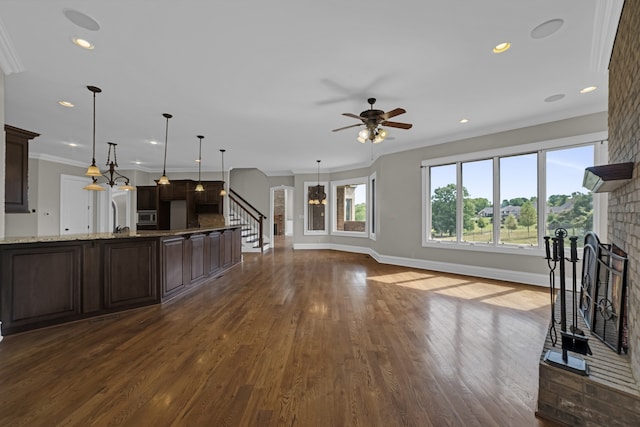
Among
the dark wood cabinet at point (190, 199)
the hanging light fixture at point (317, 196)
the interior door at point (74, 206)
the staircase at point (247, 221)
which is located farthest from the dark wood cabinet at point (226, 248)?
the interior door at point (74, 206)

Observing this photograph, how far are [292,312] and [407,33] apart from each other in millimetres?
3332

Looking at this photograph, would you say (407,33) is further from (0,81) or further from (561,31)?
(0,81)

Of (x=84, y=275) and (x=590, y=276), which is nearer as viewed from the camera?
(x=590, y=276)

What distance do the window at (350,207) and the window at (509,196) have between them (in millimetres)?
3013

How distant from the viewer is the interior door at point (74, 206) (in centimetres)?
754

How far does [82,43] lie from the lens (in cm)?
258

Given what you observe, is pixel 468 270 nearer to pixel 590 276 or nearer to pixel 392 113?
pixel 590 276

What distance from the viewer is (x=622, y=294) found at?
1.85m

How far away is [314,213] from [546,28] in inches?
314

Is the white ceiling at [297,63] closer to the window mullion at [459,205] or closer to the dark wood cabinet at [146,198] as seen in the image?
the window mullion at [459,205]

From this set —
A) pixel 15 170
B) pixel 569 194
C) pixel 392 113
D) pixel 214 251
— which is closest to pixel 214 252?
pixel 214 251

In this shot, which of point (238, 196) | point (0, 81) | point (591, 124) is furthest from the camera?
point (238, 196)

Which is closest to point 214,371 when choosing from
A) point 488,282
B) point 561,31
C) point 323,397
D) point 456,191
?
point 323,397

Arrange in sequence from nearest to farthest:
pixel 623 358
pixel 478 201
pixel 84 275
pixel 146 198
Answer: pixel 623 358 → pixel 84 275 → pixel 478 201 → pixel 146 198
